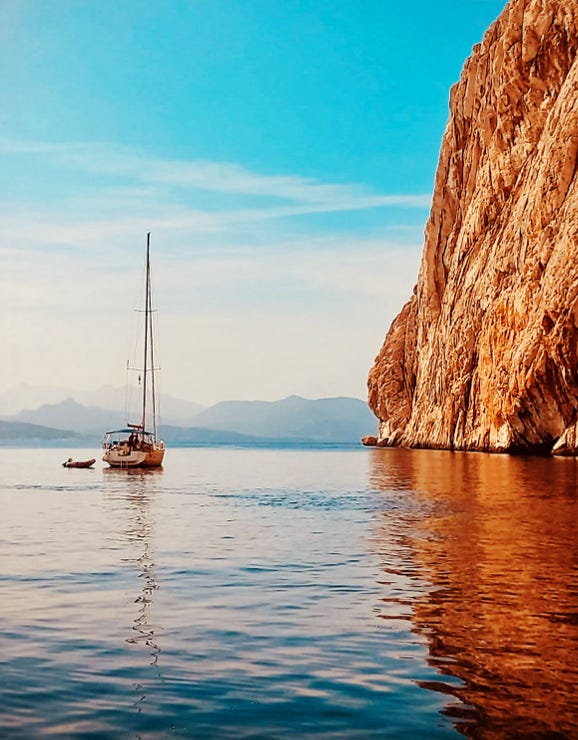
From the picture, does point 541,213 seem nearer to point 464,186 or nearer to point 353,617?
point 464,186

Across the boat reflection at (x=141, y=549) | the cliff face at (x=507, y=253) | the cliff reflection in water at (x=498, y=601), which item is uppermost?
the cliff face at (x=507, y=253)

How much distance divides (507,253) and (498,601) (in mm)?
69005

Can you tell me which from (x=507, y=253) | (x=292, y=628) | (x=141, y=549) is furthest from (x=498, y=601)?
(x=507, y=253)

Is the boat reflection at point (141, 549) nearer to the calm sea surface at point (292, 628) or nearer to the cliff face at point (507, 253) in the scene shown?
the calm sea surface at point (292, 628)

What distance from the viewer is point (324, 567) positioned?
56.5 ft

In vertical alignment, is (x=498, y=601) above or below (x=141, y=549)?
above

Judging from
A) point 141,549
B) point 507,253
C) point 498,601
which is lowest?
point 141,549

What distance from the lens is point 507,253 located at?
259ft

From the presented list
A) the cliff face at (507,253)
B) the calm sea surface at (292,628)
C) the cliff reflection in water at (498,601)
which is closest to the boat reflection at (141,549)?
the calm sea surface at (292,628)

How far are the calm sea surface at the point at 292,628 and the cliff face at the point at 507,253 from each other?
1628 inches

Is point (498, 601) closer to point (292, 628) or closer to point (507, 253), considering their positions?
point (292, 628)

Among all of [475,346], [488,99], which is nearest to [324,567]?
[475,346]

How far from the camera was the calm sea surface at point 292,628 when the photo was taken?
7.96 meters

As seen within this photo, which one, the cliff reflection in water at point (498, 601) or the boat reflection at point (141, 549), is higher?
the cliff reflection in water at point (498, 601)
